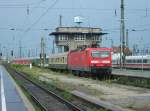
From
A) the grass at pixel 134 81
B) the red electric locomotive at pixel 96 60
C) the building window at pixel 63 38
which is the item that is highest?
the building window at pixel 63 38

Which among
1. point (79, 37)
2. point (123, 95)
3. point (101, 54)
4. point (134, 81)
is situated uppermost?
point (79, 37)

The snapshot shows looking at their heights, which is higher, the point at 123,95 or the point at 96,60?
the point at 96,60

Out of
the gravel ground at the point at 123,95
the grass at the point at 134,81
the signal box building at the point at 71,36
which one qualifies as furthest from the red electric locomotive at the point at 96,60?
the signal box building at the point at 71,36

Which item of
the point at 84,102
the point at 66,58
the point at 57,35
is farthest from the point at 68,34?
the point at 84,102

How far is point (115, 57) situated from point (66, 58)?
91.8 ft

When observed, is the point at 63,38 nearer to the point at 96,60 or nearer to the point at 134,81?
the point at 96,60

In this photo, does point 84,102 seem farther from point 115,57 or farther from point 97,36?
point 97,36

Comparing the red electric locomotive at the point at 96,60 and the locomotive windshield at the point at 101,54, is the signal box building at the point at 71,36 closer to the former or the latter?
the red electric locomotive at the point at 96,60

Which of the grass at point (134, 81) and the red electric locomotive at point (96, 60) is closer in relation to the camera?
the grass at point (134, 81)

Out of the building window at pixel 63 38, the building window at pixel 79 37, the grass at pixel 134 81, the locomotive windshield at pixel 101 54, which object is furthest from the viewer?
the building window at pixel 63 38

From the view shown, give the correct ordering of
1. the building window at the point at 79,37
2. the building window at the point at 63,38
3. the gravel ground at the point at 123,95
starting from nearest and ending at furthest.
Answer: the gravel ground at the point at 123,95 < the building window at the point at 79,37 < the building window at the point at 63,38

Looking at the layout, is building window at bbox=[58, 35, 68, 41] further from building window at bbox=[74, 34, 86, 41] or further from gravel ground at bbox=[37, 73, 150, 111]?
gravel ground at bbox=[37, 73, 150, 111]

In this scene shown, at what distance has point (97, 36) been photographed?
137 metres

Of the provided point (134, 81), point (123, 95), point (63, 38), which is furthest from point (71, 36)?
point (123, 95)
